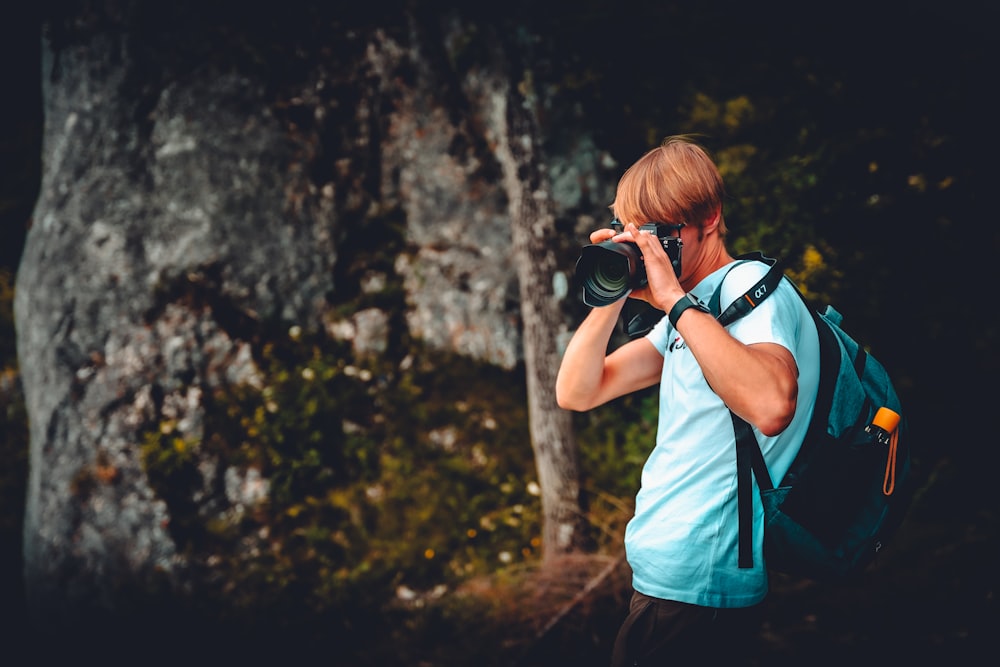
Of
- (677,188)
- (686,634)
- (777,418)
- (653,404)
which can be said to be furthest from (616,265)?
(653,404)

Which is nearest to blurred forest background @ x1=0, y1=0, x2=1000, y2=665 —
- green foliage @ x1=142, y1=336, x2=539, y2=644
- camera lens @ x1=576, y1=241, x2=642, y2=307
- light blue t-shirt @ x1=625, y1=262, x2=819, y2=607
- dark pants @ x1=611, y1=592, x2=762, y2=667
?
green foliage @ x1=142, y1=336, x2=539, y2=644

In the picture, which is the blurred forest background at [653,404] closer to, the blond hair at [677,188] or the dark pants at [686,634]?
the dark pants at [686,634]

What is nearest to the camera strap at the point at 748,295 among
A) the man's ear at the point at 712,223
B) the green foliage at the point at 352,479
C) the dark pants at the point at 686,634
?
the man's ear at the point at 712,223

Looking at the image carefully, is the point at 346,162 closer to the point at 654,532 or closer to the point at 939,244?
the point at 939,244

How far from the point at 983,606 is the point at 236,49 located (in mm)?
6721

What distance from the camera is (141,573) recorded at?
503cm

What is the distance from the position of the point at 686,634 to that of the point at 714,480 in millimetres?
381

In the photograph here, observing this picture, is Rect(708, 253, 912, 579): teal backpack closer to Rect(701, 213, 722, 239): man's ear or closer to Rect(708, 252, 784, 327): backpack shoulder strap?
Rect(708, 252, 784, 327): backpack shoulder strap

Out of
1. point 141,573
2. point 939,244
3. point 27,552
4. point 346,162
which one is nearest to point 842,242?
point 939,244

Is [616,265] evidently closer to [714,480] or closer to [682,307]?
[682,307]

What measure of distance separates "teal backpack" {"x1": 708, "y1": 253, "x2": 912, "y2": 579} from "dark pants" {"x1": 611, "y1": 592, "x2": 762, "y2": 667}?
6.3 inches

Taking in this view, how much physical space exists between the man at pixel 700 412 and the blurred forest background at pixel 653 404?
242cm

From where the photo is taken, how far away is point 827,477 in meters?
1.58

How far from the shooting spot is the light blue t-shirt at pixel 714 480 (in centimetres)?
158
